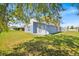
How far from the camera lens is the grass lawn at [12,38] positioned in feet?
5.18

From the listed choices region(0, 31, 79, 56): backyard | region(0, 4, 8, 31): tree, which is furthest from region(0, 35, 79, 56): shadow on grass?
region(0, 4, 8, 31): tree

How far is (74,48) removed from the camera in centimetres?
156

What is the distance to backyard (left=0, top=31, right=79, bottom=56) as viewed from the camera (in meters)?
1.56

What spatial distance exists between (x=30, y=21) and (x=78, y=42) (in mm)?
451

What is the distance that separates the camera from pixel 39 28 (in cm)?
159

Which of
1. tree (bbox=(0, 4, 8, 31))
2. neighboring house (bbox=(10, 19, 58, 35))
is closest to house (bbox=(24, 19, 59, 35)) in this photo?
neighboring house (bbox=(10, 19, 58, 35))

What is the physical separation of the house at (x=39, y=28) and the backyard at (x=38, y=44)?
36 mm

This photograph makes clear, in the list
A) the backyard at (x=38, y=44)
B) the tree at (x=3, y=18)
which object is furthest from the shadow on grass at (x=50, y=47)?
the tree at (x=3, y=18)

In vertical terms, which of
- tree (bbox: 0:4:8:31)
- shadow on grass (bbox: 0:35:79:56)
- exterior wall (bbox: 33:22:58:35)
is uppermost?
tree (bbox: 0:4:8:31)

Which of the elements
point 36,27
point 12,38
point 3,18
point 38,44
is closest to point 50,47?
point 38,44

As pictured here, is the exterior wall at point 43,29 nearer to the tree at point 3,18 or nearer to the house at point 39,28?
the house at point 39,28

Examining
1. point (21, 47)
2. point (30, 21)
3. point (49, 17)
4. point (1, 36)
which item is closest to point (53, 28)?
point (49, 17)

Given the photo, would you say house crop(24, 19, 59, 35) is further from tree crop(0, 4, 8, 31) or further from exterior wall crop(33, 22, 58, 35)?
tree crop(0, 4, 8, 31)

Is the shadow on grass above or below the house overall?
below
